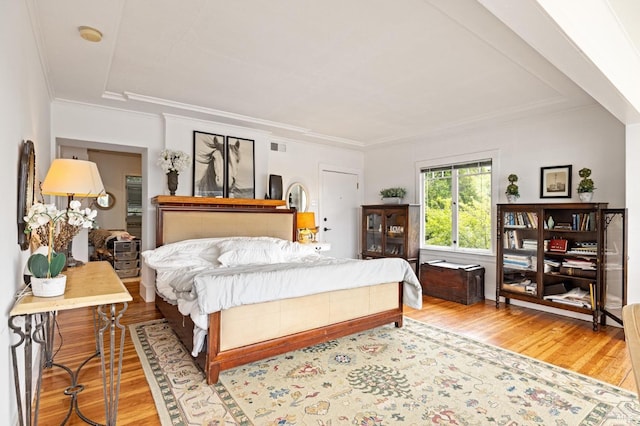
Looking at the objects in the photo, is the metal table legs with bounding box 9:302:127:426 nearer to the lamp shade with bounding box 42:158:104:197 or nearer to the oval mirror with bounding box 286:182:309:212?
the lamp shade with bounding box 42:158:104:197

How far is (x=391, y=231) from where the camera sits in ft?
19.4

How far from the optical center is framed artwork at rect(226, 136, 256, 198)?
499 centimetres

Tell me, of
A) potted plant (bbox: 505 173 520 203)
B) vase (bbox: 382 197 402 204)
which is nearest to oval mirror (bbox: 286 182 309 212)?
vase (bbox: 382 197 402 204)

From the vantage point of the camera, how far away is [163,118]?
4.55 meters

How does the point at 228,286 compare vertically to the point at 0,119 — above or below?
below

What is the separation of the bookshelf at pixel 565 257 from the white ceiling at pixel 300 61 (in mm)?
1287

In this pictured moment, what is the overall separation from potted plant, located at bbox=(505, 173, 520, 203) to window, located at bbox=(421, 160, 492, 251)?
0.38 metres

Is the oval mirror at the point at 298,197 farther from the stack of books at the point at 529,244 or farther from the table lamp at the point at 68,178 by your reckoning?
the table lamp at the point at 68,178

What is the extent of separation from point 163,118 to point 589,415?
509 cm

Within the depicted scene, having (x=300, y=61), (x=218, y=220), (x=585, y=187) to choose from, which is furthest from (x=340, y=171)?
(x=585, y=187)

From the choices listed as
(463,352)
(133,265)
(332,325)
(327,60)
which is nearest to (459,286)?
(463,352)

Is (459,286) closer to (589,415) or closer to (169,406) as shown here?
(589,415)

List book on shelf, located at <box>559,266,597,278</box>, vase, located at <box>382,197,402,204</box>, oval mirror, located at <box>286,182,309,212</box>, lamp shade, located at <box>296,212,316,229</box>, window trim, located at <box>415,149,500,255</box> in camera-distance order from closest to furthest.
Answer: book on shelf, located at <box>559,266,597,278</box>
window trim, located at <box>415,149,500,255</box>
lamp shade, located at <box>296,212,316,229</box>
oval mirror, located at <box>286,182,309,212</box>
vase, located at <box>382,197,402,204</box>

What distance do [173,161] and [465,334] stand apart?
394 cm
